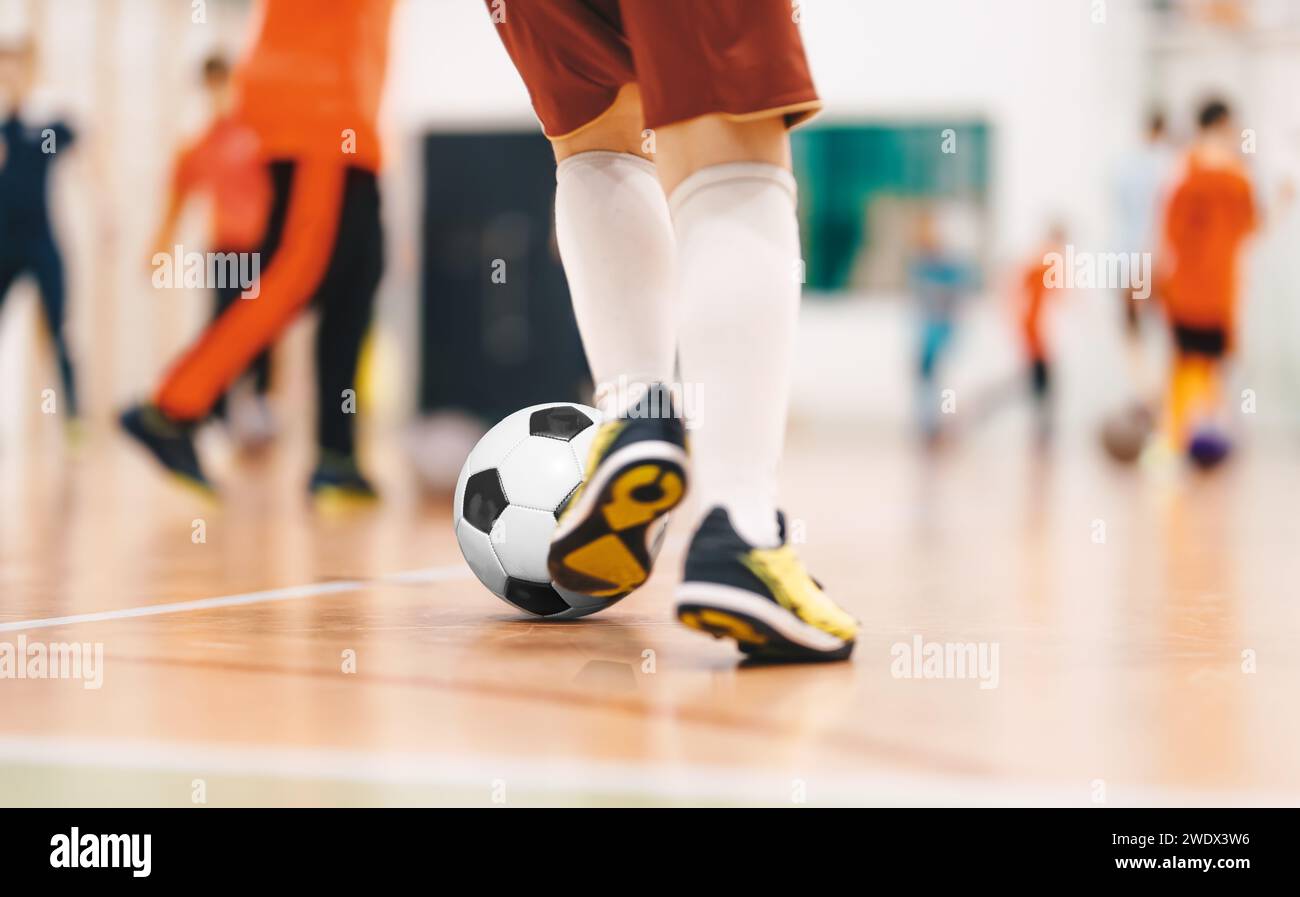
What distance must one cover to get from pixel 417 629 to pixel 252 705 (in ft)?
1.75

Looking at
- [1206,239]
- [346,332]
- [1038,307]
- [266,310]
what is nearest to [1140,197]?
[1206,239]

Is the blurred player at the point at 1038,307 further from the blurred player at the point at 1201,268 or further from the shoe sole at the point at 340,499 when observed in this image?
the shoe sole at the point at 340,499

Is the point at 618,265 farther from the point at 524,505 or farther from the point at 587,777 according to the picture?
the point at 587,777

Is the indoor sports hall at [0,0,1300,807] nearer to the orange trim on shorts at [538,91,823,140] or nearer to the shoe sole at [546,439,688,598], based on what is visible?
the shoe sole at [546,439,688,598]

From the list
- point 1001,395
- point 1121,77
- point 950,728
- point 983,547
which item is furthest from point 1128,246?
point 950,728

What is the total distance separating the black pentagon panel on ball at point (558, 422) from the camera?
2115mm

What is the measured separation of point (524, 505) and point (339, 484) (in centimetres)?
212

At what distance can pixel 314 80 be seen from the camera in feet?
12.4

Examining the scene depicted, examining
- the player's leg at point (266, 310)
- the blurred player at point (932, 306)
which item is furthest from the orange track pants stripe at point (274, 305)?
the blurred player at point (932, 306)

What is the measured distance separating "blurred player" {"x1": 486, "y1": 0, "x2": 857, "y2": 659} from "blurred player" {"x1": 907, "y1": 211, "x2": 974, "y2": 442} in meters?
8.56

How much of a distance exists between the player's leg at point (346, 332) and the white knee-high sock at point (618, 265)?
6.67ft

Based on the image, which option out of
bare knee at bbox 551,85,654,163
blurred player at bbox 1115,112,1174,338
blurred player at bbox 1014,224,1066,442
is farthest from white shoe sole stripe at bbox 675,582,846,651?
blurred player at bbox 1014,224,1066,442

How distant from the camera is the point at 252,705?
1.35 metres
